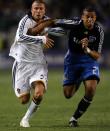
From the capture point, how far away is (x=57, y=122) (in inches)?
517

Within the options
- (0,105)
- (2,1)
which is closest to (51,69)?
(2,1)

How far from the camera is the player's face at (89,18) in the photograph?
12.3 metres

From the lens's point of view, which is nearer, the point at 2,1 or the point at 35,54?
the point at 35,54

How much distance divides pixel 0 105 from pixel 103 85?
6.96 meters

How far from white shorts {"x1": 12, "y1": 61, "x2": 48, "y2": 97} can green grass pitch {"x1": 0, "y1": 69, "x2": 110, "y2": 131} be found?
70 cm

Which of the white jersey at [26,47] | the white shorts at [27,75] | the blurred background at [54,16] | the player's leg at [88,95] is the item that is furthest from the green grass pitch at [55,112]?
the blurred background at [54,16]

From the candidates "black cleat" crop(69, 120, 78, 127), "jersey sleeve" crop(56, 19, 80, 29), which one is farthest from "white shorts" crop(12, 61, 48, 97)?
"black cleat" crop(69, 120, 78, 127)

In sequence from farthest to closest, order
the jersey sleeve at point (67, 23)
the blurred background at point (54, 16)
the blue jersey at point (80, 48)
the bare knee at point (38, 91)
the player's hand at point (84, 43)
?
the blurred background at point (54, 16)
the blue jersey at point (80, 48)
the jersey sleeve at point (67, 23)
the player's hand at point (84, 43)
the bare knee at point (38, 91)

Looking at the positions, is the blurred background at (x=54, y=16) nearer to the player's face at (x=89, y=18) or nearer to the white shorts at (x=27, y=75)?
the player's face at (x=89, y=18)

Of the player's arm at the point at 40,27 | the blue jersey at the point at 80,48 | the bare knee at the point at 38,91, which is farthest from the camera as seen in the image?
the blue jersey at the point at 80,48

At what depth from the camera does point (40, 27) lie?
12125 mm

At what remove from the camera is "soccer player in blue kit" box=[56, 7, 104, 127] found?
40.4 feet

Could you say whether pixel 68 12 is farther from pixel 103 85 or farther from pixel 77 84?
pixel 77 84

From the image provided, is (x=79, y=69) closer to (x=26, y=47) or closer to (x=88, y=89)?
(x=88, y=89)
